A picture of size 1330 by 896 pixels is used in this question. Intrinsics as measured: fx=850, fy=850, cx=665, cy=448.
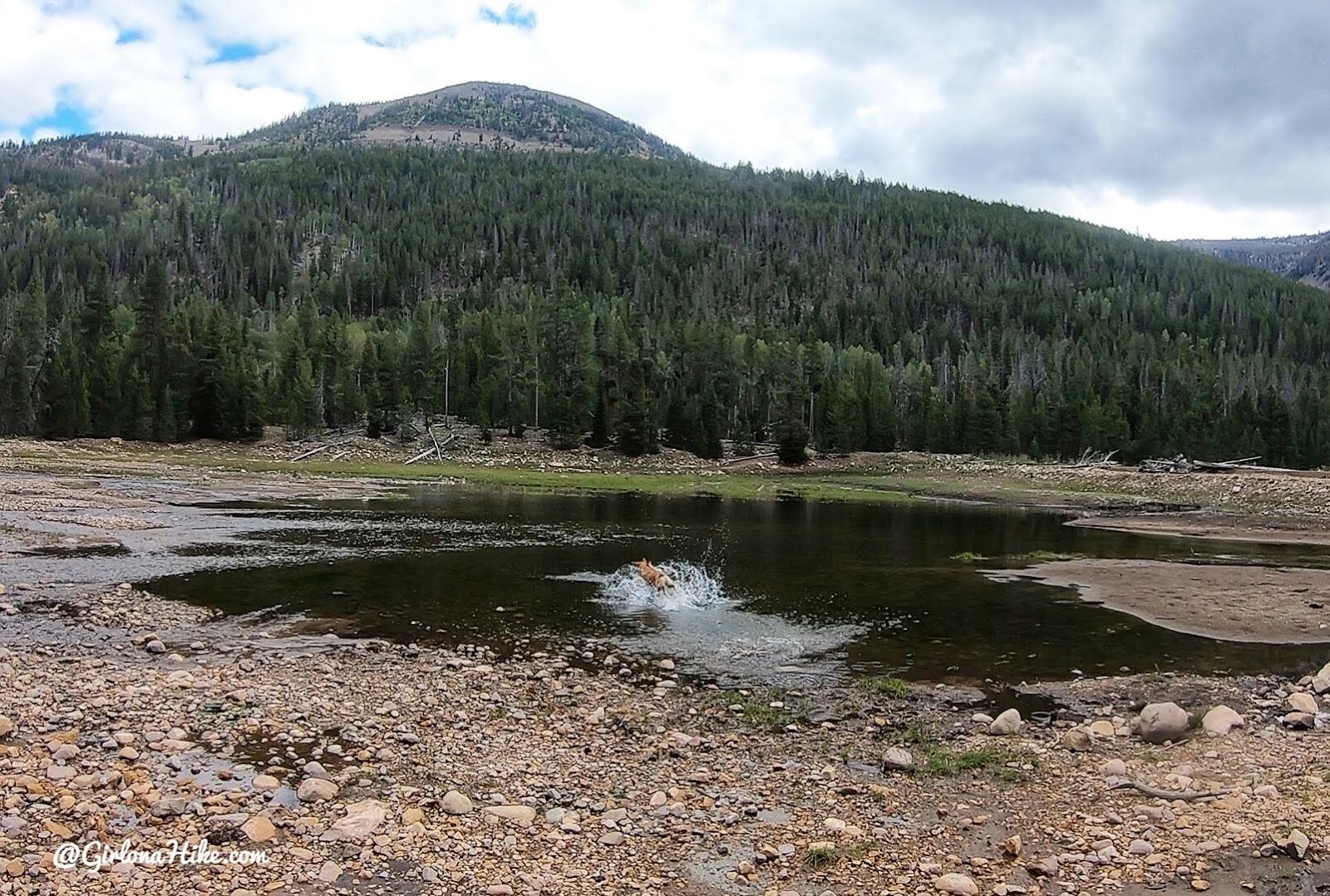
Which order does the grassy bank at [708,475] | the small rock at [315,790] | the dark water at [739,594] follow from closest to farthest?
the small rock at [315,790] < the dark water at [739,594] < the grassy bank at [708,475]

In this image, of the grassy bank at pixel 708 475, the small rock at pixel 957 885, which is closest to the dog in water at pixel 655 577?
the small rock at pixel 957 885

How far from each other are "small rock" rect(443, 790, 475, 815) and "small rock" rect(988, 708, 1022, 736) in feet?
26.0

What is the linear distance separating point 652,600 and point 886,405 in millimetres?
90740

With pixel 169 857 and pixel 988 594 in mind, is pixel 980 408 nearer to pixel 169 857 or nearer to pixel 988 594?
pixel 988 594

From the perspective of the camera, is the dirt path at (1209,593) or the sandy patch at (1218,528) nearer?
the dirt path at (1209,593)

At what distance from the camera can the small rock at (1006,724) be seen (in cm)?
1296

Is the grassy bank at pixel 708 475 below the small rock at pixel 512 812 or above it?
above

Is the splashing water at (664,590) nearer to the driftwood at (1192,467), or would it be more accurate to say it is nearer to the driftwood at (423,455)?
the driftwood at (423,455)

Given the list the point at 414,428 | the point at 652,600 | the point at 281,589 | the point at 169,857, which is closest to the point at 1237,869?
the point at 169,857

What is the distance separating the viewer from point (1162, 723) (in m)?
12.6

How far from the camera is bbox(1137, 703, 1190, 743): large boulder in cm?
1253

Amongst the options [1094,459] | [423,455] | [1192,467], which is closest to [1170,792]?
[1192,467]

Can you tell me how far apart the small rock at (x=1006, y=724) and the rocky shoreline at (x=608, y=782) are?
37 mm

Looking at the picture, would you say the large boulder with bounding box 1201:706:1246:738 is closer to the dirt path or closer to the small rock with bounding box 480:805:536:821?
the dirt path
